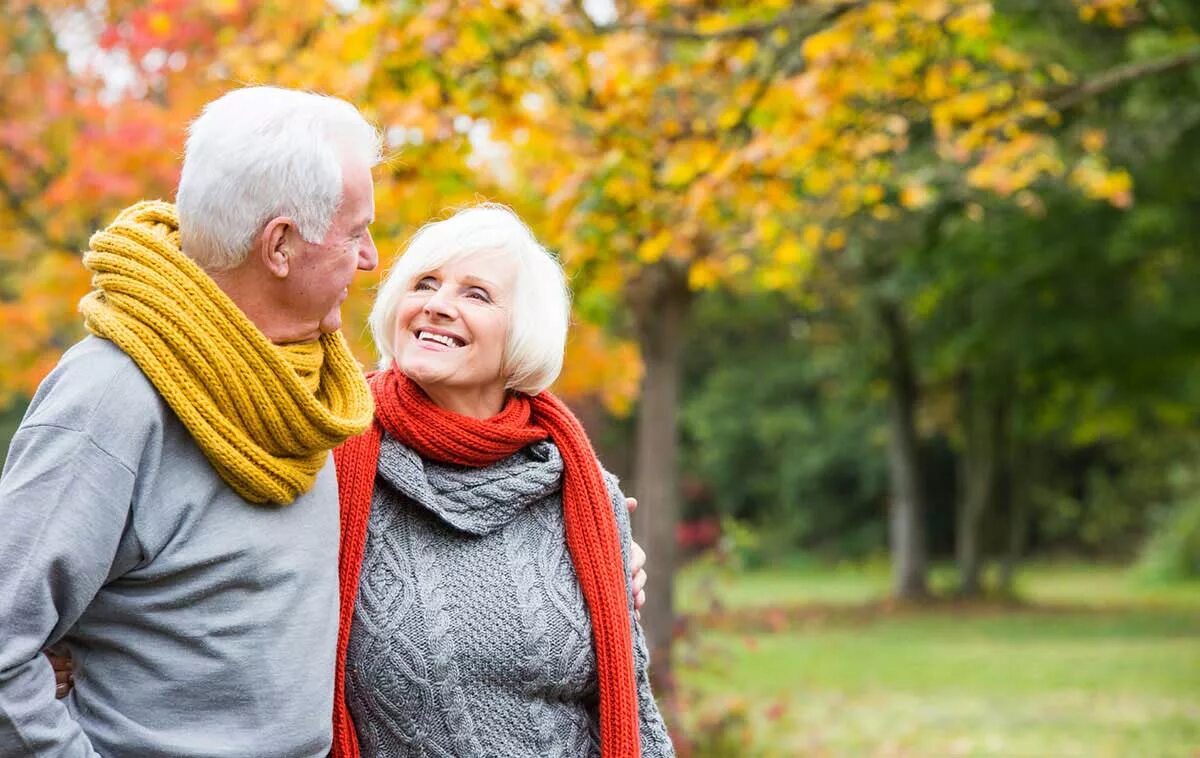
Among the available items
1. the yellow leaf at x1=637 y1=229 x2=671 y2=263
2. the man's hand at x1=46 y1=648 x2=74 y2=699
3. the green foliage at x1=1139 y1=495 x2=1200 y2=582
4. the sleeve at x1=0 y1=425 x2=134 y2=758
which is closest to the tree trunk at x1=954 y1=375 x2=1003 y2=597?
the green foliage at x1=1139 y1=495 x2=1200 y2=582

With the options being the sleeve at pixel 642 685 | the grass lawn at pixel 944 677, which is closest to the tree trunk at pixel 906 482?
the grass lawn at pixel 944 677

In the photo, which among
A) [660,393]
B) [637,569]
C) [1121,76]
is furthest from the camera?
[660,393]

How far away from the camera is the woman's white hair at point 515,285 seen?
266 centimetres

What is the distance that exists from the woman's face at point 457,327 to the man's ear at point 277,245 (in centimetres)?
53

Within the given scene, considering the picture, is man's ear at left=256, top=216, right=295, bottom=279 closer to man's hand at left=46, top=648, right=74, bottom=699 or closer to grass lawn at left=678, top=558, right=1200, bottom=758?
man's hand at left=46, top=648, right=74, bottom=699

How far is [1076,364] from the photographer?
18.0m

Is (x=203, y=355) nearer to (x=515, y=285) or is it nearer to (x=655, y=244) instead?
(x=515, y=285)

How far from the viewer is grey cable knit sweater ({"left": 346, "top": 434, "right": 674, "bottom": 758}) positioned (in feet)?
8.20

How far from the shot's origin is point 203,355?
1.96 metres

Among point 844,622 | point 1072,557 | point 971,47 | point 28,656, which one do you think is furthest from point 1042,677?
point 1072,557

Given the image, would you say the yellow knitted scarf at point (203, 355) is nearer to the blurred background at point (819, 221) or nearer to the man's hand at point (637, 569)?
the blurred background at point (819, 221)

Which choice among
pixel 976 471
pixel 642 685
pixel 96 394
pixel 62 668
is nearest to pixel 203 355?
pixel 96 394

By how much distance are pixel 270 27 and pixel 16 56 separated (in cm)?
392

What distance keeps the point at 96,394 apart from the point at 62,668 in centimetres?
40
